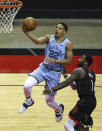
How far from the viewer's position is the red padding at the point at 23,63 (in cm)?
1030

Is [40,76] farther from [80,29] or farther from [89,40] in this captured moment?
[80,29]

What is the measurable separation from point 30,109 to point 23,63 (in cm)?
321

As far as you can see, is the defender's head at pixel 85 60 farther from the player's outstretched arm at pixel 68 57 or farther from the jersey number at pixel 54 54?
the jersey number at pixel 54 54

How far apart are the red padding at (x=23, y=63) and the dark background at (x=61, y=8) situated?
493cm

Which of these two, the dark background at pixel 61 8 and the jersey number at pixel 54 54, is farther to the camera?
the dark background at pixel 61 8

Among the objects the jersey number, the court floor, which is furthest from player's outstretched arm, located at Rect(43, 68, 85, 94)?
A: the court floor

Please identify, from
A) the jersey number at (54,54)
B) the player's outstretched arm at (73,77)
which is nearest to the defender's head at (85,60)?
the player's outstretched arm at (73,77)

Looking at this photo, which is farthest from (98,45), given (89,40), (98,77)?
(98,77)

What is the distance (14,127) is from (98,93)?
265 cm

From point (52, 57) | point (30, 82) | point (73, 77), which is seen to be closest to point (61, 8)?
point (52, 57)

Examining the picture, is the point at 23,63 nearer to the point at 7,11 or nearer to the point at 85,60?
the point at 7,11

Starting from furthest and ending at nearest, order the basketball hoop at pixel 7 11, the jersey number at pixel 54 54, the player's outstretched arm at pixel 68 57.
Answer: the basketball hoop at pixel 7 11, the jersey number at pixel 54 54, the player's outstretched arm at pixel 68 57

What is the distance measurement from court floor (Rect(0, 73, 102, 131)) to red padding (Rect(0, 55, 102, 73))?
23.1 inches

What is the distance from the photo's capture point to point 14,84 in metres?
9.16
